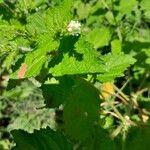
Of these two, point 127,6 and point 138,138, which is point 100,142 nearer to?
point 138,138

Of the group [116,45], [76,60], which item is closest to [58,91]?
[76,60]

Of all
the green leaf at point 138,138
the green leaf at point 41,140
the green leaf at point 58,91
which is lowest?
the green leaf at point 138,138

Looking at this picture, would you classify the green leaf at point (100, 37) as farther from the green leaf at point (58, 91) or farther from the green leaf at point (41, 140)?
the green leaf at point (41, 140)

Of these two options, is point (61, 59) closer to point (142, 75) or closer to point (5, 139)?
point (142, 75)

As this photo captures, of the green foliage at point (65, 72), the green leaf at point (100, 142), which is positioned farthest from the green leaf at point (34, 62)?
the green leaf at point (100, 142)

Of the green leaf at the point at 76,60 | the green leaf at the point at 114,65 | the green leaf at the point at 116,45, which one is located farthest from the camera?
the green leaf at the point at 116,45

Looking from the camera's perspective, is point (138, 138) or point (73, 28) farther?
point (138, 138)

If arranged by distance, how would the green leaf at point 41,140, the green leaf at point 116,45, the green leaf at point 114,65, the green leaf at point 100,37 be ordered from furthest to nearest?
the green leaf at point 100,37, the green leaf at point 116,45, the green leaf at point 114,65, the green leaf at point 41,140
